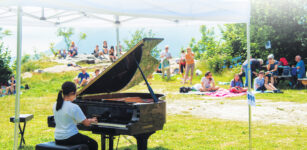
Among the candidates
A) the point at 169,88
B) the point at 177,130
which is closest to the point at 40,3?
the point at 177,130

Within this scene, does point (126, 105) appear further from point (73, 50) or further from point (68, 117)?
point (73, 50)

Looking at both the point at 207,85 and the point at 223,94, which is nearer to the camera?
the point at 223,94

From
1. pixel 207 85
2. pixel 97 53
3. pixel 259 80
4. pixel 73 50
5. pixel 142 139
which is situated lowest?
pixel 142 139

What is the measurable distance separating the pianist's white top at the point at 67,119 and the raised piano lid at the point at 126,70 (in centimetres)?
87

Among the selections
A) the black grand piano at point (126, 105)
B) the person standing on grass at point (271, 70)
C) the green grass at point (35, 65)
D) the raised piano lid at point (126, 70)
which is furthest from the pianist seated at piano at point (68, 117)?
the green grass at point (35, 65)

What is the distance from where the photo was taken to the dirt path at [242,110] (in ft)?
30.3

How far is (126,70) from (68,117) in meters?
1.53

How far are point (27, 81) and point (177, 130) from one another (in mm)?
14747

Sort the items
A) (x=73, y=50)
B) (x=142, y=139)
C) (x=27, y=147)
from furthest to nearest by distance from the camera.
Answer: (x=73, y=50)
(x=27, y=147)
(x=142, y=139)

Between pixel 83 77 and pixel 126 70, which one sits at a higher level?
pixel 126 70

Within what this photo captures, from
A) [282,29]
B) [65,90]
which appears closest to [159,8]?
[65,90]

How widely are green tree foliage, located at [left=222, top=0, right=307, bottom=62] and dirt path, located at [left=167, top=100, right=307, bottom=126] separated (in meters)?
7.71

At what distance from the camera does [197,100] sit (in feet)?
41.9

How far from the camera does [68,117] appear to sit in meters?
4.56
